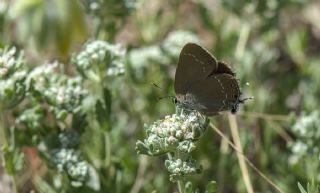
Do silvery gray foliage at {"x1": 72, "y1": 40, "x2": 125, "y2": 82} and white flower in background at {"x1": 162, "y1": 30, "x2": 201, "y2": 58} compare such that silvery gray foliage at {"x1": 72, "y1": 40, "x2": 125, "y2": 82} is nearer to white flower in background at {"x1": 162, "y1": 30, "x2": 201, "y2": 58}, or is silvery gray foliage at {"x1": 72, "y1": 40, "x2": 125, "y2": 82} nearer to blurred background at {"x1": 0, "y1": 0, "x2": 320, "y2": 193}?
blurred background at {"x1": 0, "y1": 0, "x2": 320, "y2": 193}

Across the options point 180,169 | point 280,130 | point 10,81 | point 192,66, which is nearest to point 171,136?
point 180,169

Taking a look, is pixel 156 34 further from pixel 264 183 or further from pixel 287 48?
pixel 264 183

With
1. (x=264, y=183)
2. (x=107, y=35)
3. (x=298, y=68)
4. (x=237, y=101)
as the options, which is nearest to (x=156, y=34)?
(x=107, y=35)

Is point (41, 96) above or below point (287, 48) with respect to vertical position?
above

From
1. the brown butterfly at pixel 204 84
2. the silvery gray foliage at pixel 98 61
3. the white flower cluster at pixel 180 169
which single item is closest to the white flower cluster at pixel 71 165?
the silvery gray foliage at pixel 98 61

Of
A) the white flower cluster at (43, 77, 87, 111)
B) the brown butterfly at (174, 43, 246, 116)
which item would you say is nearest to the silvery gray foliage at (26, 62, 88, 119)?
the white flower cluster at (43, 77, 87, 111)

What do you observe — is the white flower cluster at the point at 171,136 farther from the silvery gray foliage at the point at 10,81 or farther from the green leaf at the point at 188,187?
the silvery gray foliage at the point at 10,81
